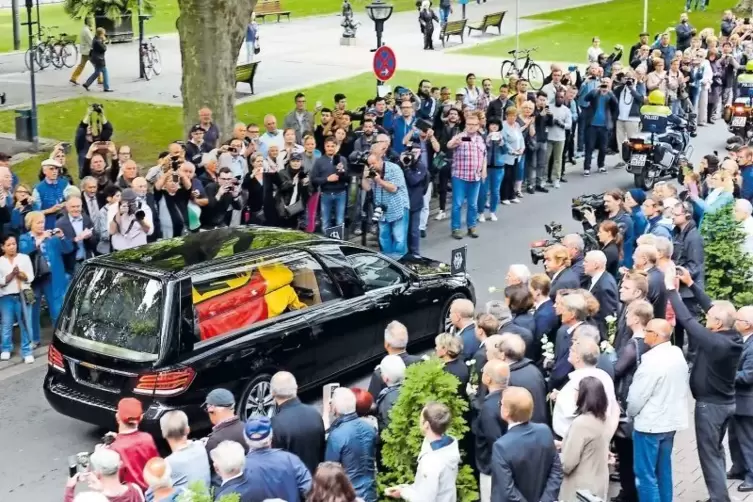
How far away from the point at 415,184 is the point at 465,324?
20.3 feet

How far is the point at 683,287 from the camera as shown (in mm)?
11523

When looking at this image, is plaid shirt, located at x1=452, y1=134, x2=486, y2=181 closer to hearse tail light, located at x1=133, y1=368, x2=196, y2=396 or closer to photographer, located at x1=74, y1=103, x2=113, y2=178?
photographer, located at x1=74, y1=103, x2=113, y2=178

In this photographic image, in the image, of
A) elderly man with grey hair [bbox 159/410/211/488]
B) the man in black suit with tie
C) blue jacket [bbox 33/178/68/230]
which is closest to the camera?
elderly man with grey hair [bbox 159/410/211/488]

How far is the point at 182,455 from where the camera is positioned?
7.34 metres

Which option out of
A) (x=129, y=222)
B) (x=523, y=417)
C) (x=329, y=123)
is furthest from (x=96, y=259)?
(x=329, y=123)

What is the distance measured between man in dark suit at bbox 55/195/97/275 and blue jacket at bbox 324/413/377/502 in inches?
225

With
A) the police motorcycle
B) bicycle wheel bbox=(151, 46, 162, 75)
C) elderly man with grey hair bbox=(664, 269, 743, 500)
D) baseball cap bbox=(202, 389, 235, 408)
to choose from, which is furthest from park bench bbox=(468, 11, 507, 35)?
baseball cap bbox=(202, 389, 235, 408)

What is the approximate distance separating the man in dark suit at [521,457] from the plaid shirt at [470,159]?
9107 millimetres

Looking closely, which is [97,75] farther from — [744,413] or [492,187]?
[744,413]

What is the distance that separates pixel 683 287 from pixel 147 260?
5435 millimetres

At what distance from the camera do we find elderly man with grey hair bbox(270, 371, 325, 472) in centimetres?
→ 771

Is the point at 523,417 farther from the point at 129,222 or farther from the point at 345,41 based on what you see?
the point at 345,41

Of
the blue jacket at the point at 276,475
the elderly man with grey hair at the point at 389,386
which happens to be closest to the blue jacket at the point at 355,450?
the elderly man with grey hair at the point at 389,386

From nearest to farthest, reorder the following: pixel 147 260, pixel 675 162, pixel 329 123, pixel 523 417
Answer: pixel 523 417 → pixel 147 260 → pixel 329 123 → pixel 675 162
